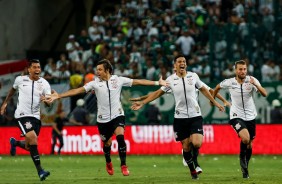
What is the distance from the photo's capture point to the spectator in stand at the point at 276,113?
33906 mm

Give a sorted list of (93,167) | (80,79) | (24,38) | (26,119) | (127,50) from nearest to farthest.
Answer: (26,119) < (93,167) < (80,79) < (127,50) < (24,38)

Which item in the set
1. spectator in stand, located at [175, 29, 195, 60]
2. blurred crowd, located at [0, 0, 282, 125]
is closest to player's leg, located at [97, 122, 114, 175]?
blurred crowd, located at [0, 0, 282, 125]

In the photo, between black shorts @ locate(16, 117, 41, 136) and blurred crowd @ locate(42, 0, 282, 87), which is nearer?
black shorts @ locate(16, 117, 41, 136)

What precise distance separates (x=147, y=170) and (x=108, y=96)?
4.01 m

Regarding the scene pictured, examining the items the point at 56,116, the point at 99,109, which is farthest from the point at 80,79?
the point at 99,109

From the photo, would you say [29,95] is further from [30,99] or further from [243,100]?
[243,100]

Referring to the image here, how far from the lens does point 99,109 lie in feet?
68.8

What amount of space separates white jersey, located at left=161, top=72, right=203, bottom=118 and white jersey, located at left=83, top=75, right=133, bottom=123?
1.32 m

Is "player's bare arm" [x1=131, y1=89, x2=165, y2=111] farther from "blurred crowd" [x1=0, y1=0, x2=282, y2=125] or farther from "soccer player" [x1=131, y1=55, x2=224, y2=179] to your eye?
"blurred crowd" [x1=0, y1=0, x2=282, y2=125]

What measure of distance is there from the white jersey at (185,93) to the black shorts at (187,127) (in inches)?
3.5

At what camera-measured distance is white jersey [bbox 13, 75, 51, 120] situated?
20.2 metres

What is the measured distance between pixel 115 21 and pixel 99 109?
20.5 meters

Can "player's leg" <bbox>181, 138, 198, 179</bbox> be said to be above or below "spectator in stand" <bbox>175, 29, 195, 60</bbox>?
below

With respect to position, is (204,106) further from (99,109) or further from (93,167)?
(99,109)
